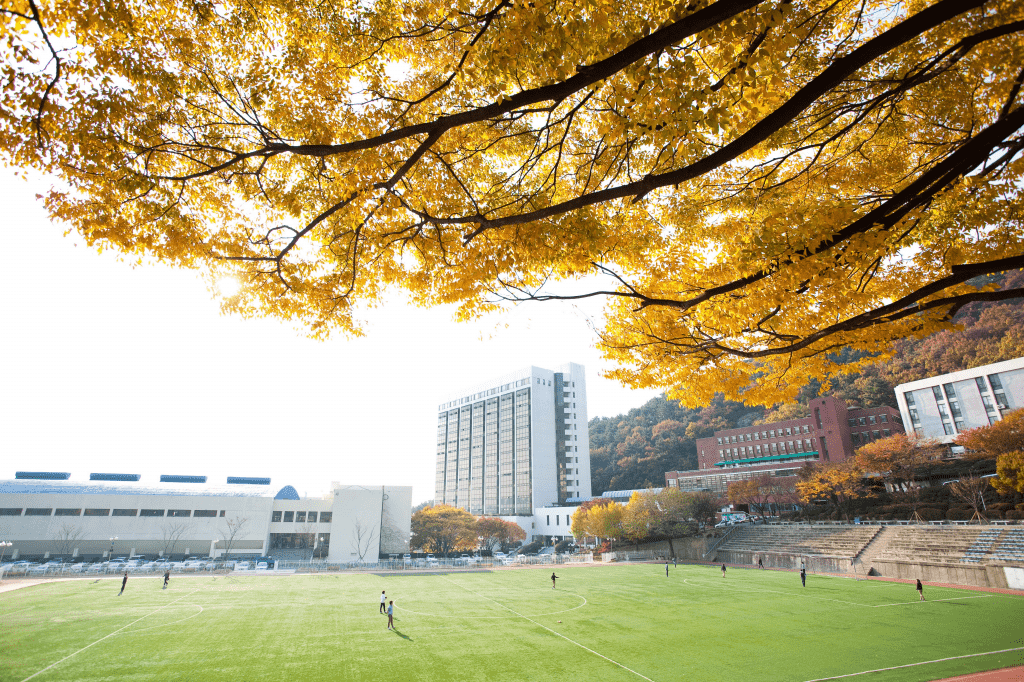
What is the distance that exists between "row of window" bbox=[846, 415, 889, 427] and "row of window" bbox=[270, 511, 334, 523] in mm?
65954

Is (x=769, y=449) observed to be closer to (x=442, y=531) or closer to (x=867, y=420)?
(x=867, y=420)

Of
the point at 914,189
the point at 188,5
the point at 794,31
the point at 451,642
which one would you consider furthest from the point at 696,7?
the point at 451,642

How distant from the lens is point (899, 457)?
136ft

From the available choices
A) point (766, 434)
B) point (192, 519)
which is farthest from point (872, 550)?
point (192, 519)

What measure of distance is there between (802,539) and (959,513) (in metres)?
11.6

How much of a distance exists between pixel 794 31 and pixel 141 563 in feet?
156

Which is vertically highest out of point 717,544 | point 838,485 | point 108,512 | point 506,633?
point 838,485

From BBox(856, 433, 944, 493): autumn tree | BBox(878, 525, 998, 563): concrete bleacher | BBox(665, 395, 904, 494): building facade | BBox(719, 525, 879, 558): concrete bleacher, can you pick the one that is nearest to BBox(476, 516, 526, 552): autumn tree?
BBox(665, 395, 904, 494): building facade

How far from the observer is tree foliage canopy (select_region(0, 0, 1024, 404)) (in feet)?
11.1

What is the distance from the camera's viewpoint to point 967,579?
22234 millimetres

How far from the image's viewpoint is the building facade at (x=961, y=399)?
147 ft

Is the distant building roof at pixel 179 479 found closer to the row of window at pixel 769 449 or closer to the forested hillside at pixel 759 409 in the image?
the forested hillside at pixel 759 409

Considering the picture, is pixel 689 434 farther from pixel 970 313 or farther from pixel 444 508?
pixel 444 508

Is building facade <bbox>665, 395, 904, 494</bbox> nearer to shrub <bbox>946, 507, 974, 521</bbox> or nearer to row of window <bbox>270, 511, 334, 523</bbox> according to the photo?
shrub <bbox>946, 507, 974, 521</bbox>
